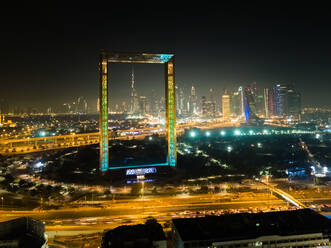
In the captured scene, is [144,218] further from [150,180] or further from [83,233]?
Answer: [150,180]

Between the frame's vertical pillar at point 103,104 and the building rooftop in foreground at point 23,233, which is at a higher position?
the frame's vertical pillar at point 103,104

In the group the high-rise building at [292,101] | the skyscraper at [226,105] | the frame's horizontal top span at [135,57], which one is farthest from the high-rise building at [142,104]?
the frame's horizontal top span at [135,57]

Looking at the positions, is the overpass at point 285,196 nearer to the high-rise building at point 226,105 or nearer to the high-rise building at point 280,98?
the high-rise building at point 280,98

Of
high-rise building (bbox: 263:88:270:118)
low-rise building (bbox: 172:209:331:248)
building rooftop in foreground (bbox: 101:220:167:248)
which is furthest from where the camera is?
high-rise building (bbox: 263:88:270:118)

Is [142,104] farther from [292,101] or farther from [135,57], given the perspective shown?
[135,57]

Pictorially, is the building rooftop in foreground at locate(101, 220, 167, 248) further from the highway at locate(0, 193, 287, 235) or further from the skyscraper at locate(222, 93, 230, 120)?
the skyscraper at locate(222, 93, 230, 120)

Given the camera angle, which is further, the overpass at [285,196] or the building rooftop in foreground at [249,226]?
the overpass at [285,196]

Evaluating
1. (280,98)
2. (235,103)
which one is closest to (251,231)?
(280,98)

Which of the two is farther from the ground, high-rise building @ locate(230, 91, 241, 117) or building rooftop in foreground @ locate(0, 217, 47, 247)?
high-rise building @ locate(230, 91, 241, 117)

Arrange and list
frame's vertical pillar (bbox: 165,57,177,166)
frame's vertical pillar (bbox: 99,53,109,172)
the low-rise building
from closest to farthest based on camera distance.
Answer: the low-rise building, frame's vertical pillar (bbox: 99,53,109,172), frame's vertical pillar (bbox: 165,57,177,166)

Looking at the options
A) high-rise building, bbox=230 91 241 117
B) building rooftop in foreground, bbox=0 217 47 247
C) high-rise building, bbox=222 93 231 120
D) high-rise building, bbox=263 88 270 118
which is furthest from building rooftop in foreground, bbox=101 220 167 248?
high-rise building, bbox=230 91 241 117
